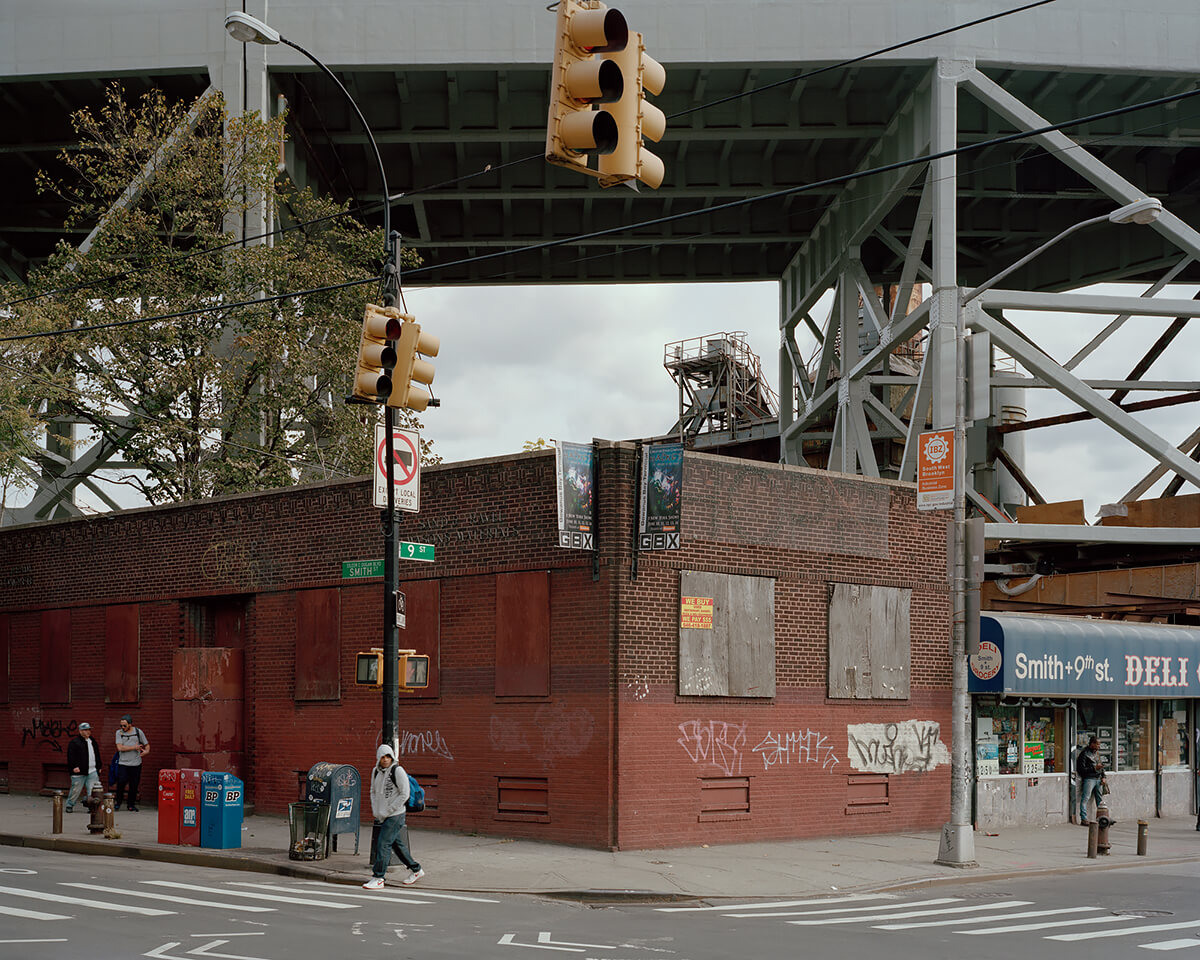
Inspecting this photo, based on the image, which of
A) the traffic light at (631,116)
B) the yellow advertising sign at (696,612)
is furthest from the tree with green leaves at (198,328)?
the traffic light at (631,116)

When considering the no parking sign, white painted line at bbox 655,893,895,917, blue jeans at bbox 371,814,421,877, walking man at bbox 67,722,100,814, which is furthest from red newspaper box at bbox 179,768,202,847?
white painted line at bbox 655,893,895,917

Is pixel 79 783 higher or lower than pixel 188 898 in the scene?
lower

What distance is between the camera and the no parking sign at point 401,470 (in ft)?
59.0

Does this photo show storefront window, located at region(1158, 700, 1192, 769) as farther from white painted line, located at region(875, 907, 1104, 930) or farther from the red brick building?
white painted line, located at region(875, 907, 1104, 930)

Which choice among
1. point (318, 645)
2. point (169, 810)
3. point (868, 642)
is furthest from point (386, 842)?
point (868, 642)

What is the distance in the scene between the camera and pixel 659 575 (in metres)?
21.3

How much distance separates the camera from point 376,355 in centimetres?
1633

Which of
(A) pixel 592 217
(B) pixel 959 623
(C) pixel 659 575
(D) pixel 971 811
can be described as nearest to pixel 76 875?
(C) pixel 659 575

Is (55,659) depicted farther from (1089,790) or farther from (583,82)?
(583,82)

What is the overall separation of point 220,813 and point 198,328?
1650 cm

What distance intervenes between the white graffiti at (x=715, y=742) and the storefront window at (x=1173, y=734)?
39.2 feet

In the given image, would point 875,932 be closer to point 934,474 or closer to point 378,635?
point 934,474

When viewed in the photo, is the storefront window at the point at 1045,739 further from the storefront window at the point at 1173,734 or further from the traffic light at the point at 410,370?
the traffic light at the point at 410,370

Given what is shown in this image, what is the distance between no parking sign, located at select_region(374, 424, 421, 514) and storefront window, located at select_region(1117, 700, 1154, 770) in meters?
17.0
